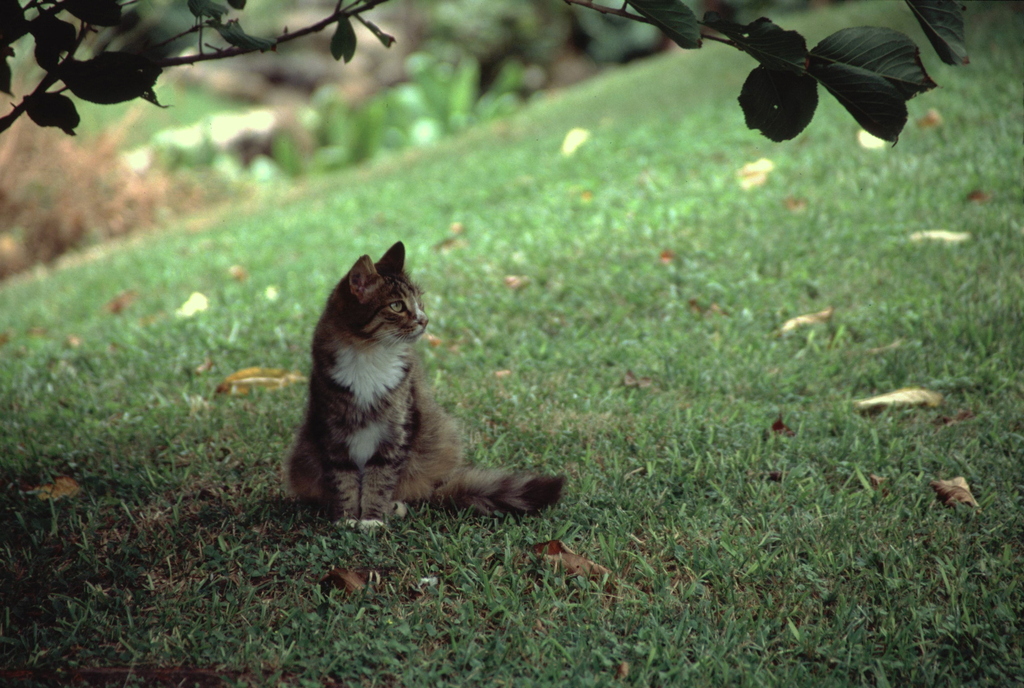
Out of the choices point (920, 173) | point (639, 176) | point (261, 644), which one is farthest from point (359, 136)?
point (261, 644)

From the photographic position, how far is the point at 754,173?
20.1 feet

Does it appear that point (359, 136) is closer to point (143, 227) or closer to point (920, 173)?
point (143, 227)

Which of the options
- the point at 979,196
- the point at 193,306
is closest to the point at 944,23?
the point at 979,196

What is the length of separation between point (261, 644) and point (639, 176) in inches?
198

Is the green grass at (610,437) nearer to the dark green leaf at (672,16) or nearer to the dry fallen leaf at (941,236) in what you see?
the dry fallen leaf at (941,236)

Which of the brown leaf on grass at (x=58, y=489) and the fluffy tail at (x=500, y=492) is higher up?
the brown leaf on grass at (x=58, y=489)

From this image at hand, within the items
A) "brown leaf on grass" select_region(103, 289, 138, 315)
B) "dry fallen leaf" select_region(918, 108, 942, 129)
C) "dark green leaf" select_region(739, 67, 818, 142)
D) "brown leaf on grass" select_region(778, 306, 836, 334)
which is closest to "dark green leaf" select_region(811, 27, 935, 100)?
"dark green leaf" select_region(739, 67, 818, 142)

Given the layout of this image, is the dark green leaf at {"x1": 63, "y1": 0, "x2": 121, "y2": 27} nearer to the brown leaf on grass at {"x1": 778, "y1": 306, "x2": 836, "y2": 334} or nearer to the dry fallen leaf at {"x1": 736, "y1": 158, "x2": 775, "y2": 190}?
the brown leaf on grass at {"x1": 778, "y1": 306, "x2": 836, "y2": 334}

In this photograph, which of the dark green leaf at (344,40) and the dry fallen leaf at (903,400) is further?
the dry fallen leaf at (903,400)

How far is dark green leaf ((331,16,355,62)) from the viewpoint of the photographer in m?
3.01

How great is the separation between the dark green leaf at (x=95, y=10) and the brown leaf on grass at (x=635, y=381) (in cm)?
257

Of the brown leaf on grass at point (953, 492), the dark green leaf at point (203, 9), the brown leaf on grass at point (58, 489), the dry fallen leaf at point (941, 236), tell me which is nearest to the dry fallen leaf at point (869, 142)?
the dry fallen leaf at point (941, 236)

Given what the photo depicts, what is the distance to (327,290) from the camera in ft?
17.6

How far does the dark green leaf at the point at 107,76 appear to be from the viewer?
7.95 feet
